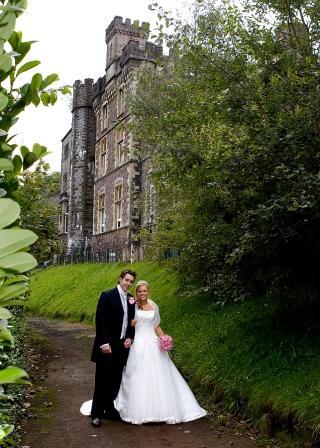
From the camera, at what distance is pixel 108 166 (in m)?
32.5

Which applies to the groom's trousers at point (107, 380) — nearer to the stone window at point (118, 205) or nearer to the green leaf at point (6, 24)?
the green leaf at point (6, 24)

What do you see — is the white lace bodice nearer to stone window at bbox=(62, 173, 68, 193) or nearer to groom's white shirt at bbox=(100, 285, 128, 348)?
groom's white shirt at bbox=(100, 285, 128, 348)

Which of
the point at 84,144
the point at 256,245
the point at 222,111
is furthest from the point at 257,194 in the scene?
the point at 84,144

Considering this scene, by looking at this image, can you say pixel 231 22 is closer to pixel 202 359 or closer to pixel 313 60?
pixel 313 60

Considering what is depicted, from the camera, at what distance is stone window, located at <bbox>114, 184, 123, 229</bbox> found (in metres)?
30.1

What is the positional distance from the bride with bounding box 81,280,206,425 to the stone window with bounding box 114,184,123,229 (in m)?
22.0

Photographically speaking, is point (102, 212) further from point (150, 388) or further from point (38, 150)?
point (38, 150)

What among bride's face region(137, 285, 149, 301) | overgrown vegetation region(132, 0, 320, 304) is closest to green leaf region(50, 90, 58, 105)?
overgrown vegetation region(132, 0, 320, 304)

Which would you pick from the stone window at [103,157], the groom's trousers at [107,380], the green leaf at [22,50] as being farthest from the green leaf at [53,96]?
the stone window at [103,157]

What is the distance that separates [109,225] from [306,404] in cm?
2601

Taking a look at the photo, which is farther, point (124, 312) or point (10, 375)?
point (124, 312)

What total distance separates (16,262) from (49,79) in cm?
107

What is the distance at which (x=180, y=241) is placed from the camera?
488 inches

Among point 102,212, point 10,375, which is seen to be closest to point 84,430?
point 10,375
